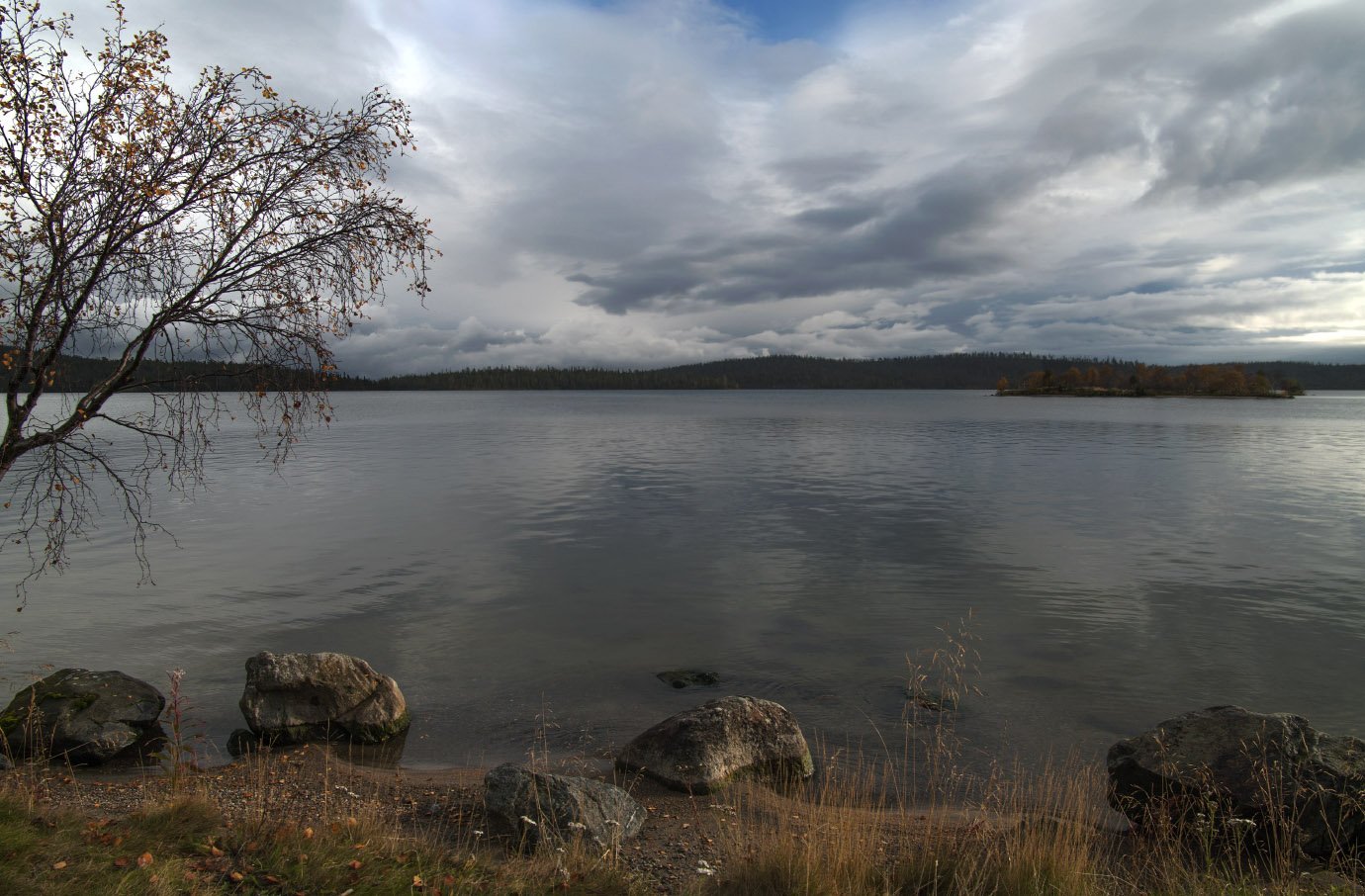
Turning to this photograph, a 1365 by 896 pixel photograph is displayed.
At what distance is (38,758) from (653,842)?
820 cm

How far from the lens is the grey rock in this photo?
1430cm

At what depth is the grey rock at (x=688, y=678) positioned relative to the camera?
14297 mm

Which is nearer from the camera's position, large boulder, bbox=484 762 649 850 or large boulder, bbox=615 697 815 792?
large boulder, bbox=484 762 649 850

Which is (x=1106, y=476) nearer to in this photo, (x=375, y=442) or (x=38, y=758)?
(x=38, y=758)

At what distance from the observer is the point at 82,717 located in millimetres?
11164

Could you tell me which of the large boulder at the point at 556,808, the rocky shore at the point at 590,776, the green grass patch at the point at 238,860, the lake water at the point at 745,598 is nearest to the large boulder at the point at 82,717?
the rocky shore at the point at 590,776

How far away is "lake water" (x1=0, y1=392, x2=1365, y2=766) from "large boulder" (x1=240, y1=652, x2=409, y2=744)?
2.50ft

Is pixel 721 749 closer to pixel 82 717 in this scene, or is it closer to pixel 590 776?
pixel 590 776

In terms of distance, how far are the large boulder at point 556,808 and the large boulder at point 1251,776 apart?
5.82 m

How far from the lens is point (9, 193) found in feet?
24.8

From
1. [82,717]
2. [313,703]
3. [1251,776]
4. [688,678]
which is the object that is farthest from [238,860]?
[1251,776]

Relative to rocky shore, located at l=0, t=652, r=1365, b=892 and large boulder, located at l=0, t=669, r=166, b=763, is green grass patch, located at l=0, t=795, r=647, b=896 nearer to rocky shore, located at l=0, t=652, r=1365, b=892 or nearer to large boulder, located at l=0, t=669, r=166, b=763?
rocky shore, located at l=0, t=652, r=1365, b=892

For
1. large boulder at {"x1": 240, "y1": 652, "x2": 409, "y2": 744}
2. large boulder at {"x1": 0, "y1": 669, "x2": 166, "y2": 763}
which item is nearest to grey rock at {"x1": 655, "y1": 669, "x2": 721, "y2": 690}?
large boulder at {"x1": 240, "y1": 652, "x2": 409, "y2": 744}

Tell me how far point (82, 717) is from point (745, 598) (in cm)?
1355
